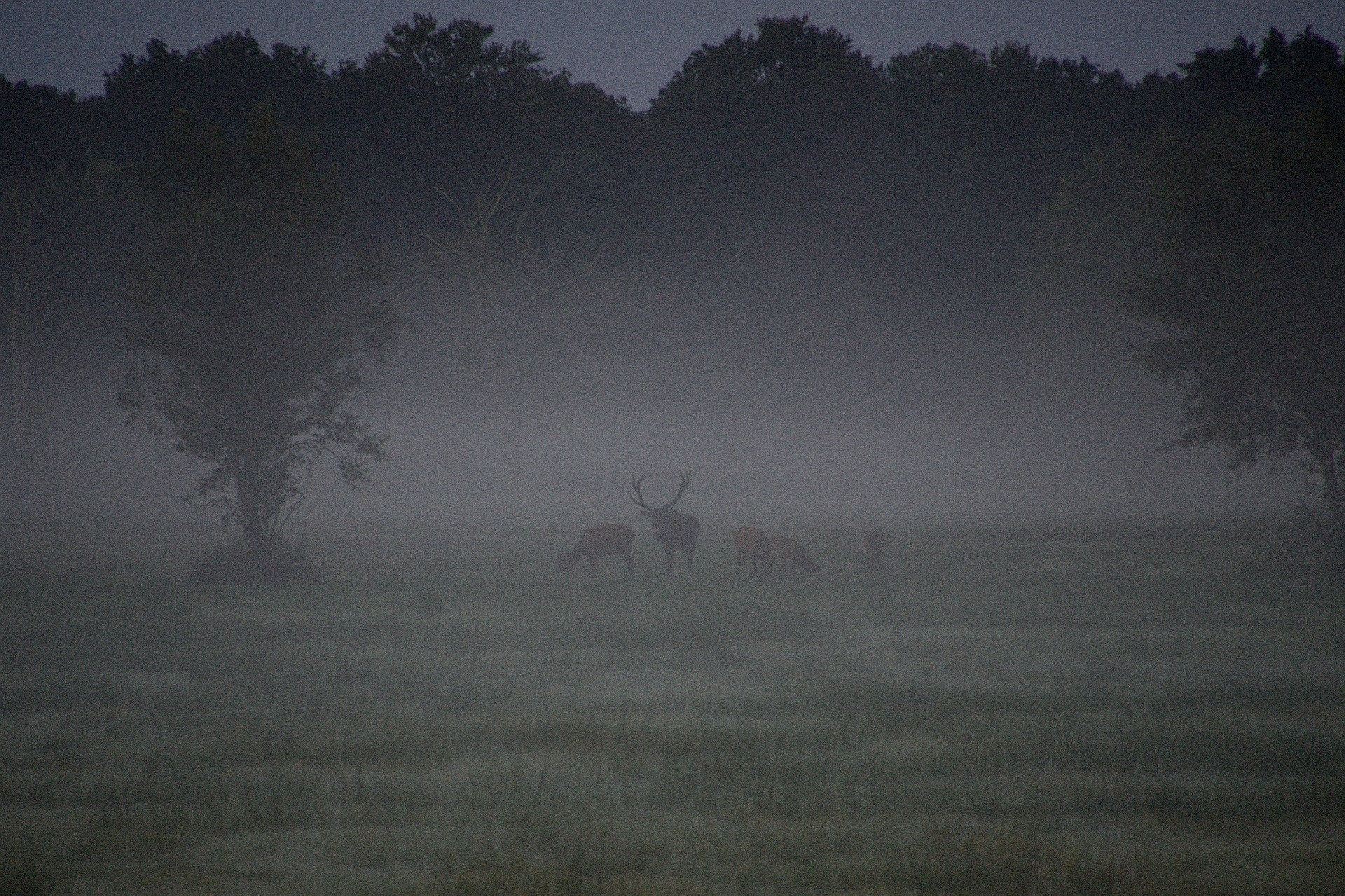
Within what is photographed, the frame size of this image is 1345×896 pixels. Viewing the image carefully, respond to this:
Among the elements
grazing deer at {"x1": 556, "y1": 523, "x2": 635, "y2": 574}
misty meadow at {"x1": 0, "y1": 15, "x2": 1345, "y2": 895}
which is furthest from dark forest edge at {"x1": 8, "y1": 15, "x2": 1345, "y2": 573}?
grazing deer at {"x1": 556, "y1": 523, "x2": 635, "y2": 574}

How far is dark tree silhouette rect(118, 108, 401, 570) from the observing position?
24672 mm

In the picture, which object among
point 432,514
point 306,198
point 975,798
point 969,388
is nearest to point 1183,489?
point 969,388

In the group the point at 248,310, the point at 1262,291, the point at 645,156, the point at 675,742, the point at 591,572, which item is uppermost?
the point at 645,156

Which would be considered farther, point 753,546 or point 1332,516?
point 1332,516

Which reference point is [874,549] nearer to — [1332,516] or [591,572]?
[591,572]

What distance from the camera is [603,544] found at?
25344mm

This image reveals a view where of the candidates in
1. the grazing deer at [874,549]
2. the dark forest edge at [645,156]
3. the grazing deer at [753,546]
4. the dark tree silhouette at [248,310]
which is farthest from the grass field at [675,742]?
the dark forest edge at [645,156]

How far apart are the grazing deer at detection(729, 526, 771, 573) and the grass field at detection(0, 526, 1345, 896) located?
3.40 meters

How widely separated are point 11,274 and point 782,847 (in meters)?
63.7

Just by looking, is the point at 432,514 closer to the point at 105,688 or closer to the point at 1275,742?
the point at 105,688

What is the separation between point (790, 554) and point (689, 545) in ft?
7.48

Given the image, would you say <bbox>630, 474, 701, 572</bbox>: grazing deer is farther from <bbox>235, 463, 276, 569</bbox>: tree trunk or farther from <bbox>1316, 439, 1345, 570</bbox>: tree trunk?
<bbox>1316, 439, 1345, 570</bbox>: tree trunk

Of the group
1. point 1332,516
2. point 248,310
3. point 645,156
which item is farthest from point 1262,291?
point 645,156

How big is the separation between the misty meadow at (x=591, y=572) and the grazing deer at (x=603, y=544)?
13 centimetres
